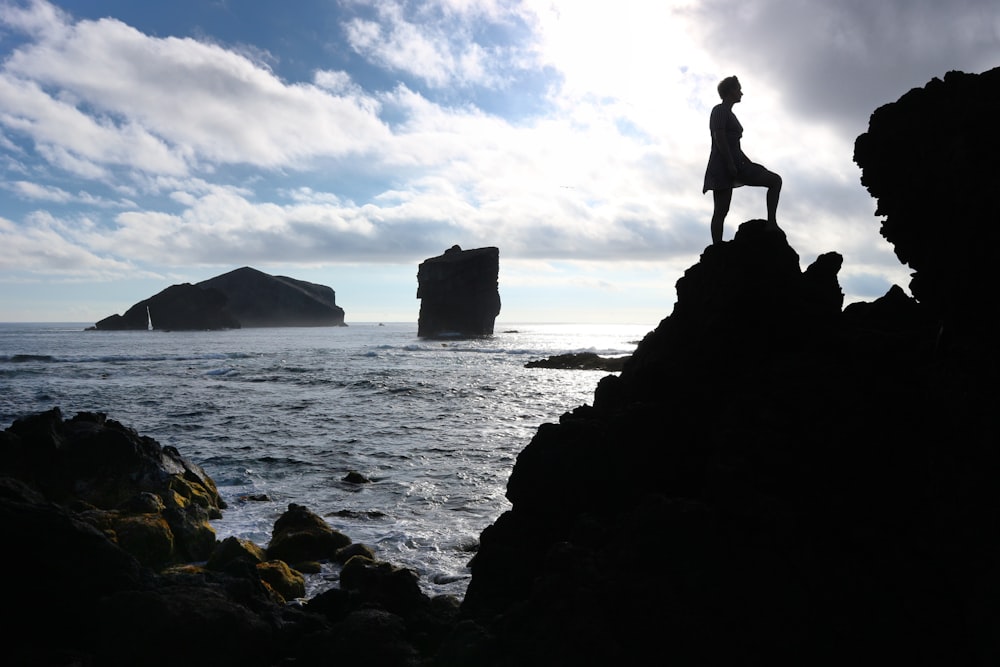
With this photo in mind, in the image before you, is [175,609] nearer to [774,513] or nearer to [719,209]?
[774,513]

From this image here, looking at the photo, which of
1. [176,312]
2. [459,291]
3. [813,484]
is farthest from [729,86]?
[176,312]

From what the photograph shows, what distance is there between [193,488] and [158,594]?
713 centimetres

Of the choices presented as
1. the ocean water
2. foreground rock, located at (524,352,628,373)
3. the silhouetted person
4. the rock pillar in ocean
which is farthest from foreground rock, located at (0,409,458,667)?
the rock pillar in ocean

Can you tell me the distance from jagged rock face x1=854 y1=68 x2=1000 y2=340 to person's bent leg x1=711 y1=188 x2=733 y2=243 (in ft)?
5.64

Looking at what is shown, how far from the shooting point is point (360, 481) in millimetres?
14750

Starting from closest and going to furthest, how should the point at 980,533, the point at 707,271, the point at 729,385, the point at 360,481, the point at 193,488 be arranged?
the point at 980,533, the point at 729,385, the point at 707,271, the point at 193,488, the point at 360,481

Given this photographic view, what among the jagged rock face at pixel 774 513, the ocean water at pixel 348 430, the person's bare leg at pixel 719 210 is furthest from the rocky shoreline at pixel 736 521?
the ocean water at pixel 348 430

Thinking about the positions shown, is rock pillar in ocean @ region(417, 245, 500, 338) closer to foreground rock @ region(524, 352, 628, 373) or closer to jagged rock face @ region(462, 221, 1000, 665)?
foreground rock @ region(524, 352, 628, 373)

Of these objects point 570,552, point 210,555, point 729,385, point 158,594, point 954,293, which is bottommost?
point 210,555

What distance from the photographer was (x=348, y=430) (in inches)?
854

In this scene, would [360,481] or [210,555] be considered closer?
[210,555]

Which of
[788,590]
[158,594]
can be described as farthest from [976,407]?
[158,594]

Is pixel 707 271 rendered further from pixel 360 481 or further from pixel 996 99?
pixel 360 481

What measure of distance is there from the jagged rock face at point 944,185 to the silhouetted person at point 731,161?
4.48ft
